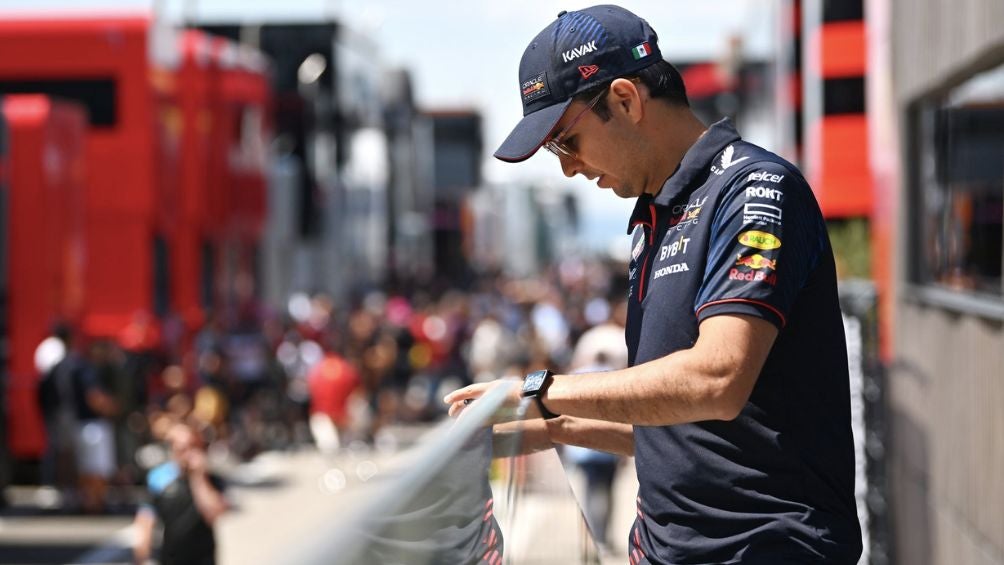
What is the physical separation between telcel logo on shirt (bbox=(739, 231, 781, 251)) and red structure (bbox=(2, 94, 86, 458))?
1477cm

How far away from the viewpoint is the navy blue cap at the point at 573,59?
9.46 feet

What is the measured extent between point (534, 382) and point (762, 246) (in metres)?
0.50

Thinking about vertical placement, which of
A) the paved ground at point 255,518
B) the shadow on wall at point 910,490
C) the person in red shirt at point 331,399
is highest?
the shadow on wall at point 910,490

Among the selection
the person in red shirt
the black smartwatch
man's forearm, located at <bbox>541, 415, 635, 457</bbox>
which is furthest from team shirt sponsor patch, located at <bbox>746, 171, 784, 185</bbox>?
the person in red shirt

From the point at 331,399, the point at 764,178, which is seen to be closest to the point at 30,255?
the point at 331,399

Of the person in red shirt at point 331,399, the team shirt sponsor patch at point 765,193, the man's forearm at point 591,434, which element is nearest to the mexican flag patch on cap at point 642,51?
the team shirt sponsor patch at point 765,193

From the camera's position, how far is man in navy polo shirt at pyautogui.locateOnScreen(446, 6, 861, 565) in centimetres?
270

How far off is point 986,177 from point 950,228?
0.83 metres

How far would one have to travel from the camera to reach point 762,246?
2701mm

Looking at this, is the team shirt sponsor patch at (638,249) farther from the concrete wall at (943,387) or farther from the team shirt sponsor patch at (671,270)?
the concrete wall at (943,387)

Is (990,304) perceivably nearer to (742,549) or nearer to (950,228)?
(950,228)

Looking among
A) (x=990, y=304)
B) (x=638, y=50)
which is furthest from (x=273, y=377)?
(x=638, y=50)

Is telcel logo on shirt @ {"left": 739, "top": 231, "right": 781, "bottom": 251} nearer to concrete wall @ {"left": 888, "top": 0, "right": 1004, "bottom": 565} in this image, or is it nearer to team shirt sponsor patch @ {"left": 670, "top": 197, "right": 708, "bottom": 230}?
team shirt sponsor patch @ {"left": 670, "top": 197, "right": 708, "bottom": 230}

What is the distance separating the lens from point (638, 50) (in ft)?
9.54
